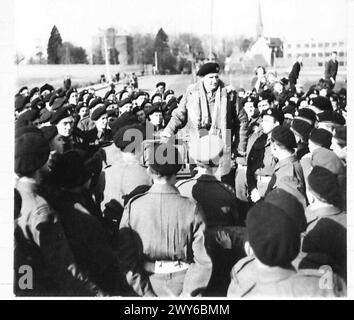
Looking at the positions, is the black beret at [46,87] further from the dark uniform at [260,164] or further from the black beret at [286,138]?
the black beret at [286,138]

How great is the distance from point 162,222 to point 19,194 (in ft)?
3.28

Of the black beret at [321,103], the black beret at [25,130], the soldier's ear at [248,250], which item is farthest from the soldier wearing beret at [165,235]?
the black beret at [321,103]

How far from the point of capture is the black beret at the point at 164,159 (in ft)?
12.7

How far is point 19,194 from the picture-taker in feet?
13.4

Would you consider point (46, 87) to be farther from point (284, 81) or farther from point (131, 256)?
point (284, 81)

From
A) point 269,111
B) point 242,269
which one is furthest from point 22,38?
point 242,269

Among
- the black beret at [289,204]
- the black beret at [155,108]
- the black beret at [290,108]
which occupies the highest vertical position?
the black beret at [155,108]

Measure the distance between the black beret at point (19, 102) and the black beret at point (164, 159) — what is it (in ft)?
3.57

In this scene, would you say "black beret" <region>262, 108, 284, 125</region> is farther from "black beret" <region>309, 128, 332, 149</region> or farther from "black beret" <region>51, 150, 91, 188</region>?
"black beret" <region>51, 150, 91, 188</region>

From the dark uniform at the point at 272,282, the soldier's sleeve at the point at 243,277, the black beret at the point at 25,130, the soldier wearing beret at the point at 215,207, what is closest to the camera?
the dark uniform at the point at 272,282

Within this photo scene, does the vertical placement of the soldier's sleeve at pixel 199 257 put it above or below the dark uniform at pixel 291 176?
below

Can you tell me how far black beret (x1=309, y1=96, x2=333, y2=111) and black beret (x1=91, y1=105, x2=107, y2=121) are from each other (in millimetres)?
1725

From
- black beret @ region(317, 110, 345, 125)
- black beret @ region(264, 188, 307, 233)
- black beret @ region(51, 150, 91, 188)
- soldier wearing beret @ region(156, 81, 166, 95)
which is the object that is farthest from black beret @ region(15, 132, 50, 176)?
black beret @ region(317, 110, 345, 125)
